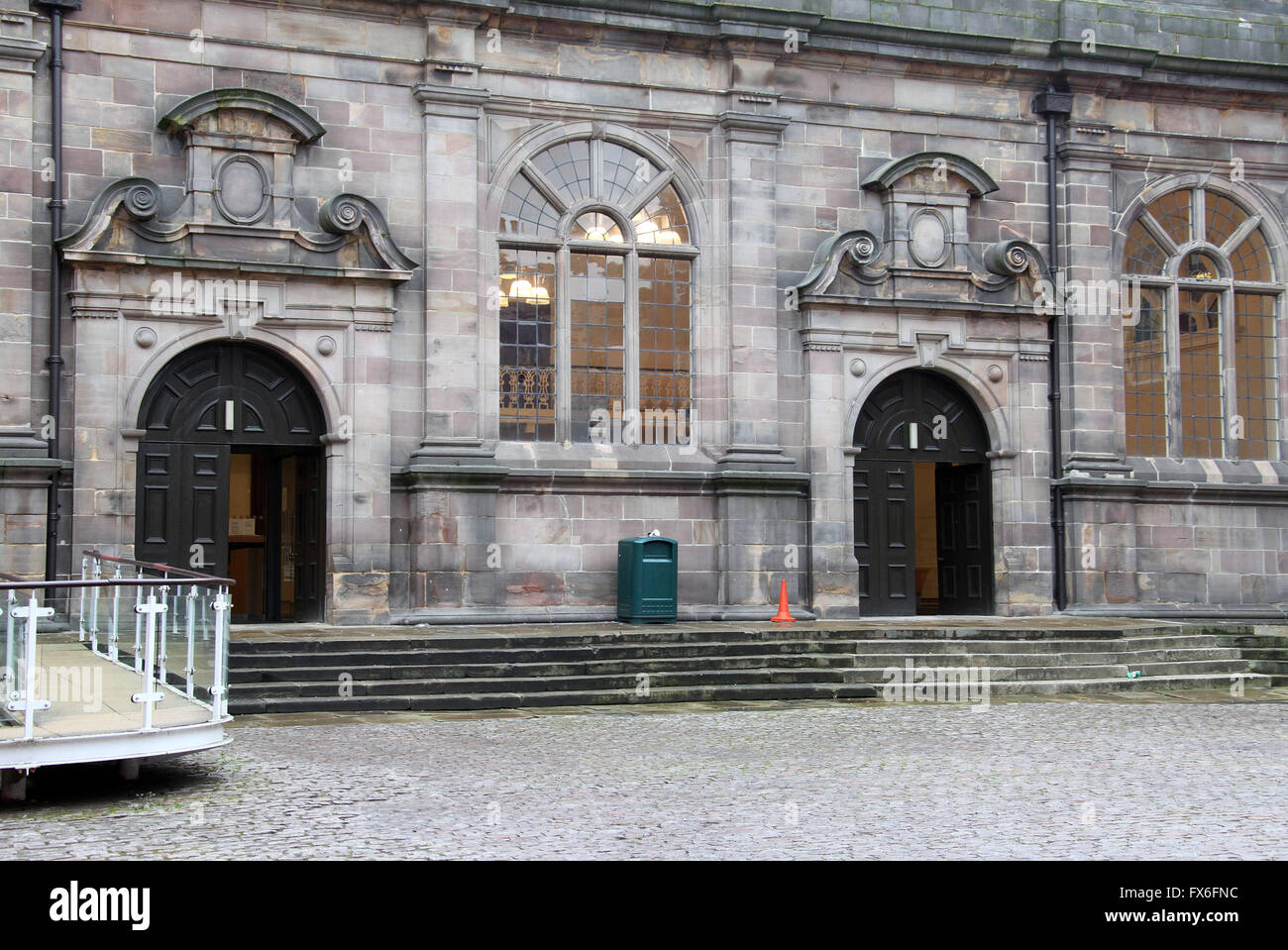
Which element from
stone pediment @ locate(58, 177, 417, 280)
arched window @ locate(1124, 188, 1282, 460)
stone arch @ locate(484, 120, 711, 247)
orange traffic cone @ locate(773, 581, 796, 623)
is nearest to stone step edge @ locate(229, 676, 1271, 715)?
orange traffic cone @ locate(773, 581, 796, 623)

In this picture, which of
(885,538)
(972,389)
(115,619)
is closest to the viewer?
(115,619)

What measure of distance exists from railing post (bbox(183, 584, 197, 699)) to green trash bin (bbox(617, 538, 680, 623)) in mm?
8819

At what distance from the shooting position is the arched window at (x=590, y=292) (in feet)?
63.7

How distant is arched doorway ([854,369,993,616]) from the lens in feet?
Answer: 67.3

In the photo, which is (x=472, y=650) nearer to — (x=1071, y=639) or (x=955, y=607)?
(x=1071, y=639)

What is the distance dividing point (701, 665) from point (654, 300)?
6.01 metres

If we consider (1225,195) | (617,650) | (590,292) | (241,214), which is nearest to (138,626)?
(617,650)

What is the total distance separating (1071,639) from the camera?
17.7m

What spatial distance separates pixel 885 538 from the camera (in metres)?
20.6

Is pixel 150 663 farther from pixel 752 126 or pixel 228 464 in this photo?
pixel 752 126

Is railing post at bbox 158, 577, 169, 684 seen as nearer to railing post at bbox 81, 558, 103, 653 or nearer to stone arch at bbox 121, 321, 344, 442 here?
railing post at bbox 81, 558, 103, 653

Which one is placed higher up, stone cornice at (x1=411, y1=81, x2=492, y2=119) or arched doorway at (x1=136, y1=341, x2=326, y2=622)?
stone cornice at (x1=411, y1=81, x2=492, y2=119)

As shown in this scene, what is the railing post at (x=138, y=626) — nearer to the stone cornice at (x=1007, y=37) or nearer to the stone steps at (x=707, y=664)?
the stone steps at (x=707, y=664)

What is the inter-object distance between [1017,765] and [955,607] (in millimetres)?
10792
